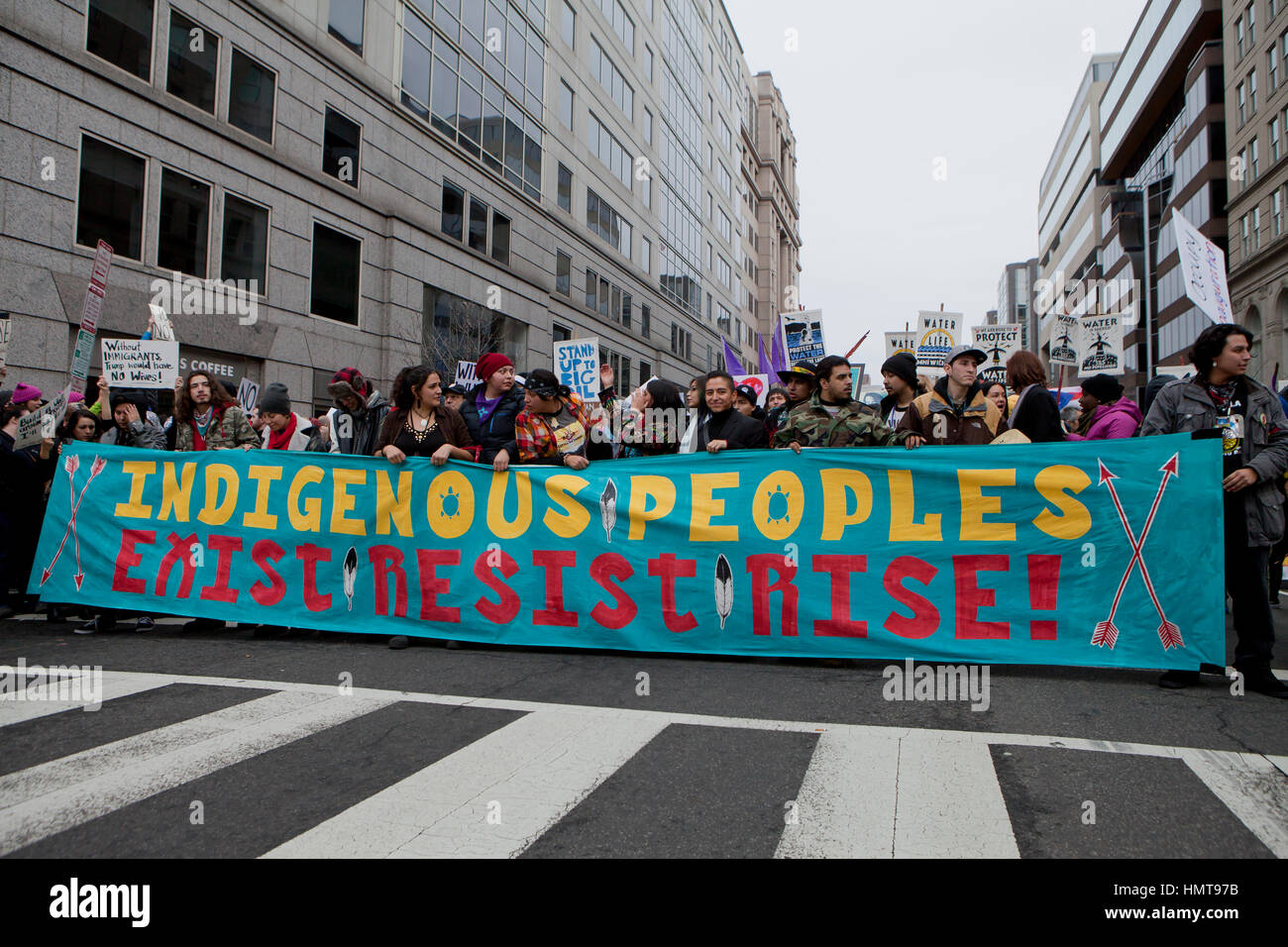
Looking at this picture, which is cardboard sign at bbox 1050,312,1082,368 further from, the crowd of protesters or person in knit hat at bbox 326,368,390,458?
person in knit hat at bbox 326,368,390,458

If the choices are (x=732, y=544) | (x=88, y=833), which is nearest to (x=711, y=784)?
(x=88, y=833)

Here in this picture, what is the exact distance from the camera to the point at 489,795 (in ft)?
10.6

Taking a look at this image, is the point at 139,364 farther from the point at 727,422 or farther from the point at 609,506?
the point at 727,422

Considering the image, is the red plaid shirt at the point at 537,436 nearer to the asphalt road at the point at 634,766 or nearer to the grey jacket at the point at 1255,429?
the asphalt road at the point at 634,766

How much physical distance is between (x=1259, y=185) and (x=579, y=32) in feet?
98.6

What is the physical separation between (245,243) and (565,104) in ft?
54.6

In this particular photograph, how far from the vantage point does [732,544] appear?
5980mm

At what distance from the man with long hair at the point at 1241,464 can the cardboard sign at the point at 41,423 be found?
865 centimetres

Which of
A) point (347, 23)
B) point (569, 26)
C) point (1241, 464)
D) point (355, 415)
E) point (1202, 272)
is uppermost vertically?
point (569, 26)

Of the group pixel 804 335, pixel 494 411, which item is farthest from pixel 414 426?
pixel 804 335

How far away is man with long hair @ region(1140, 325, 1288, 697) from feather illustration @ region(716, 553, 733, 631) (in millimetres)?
2556

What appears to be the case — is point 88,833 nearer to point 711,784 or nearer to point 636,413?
point 711,784

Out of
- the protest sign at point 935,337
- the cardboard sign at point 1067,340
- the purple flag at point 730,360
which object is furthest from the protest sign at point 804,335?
the cardboard sign at point 1067,340

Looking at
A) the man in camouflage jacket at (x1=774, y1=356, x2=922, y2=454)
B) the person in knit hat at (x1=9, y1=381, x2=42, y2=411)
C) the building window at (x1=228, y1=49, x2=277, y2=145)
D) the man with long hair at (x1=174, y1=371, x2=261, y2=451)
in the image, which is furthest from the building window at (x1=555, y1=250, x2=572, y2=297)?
the man in camouflage jacket at (x1=774, y1=356, x2=922, y2=454)
